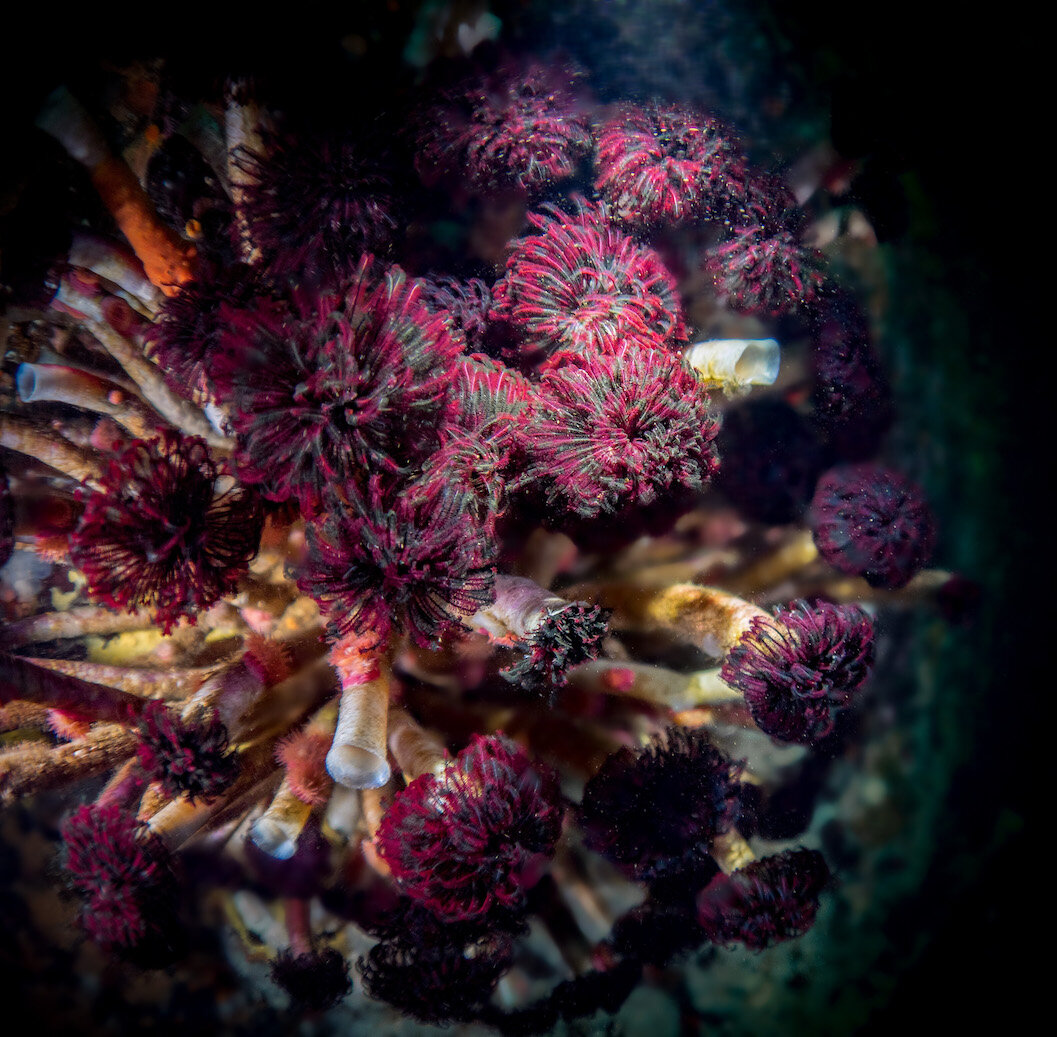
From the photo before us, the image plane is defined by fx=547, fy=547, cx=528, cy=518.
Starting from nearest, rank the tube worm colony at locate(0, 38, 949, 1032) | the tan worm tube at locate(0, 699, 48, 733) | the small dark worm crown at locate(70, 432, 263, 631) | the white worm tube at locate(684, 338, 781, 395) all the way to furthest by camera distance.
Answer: the small dark worm crown at locate(70, 432, 263, 631) < the tube worm colony at locate(0, 38, 949, 1032) < the white worm tube at locate(684, 338, 781, 395) < the tan worm tube at locate(0, 699, 48, 733)

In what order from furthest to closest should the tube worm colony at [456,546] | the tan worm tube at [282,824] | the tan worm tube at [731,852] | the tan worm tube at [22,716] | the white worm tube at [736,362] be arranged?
the tan worm tube at [731,852] → the tan worm tube at [22,716] → the white worm tube at [736,362] → the tan worm tube at [282,824] → the tube worm colony at [456,546]

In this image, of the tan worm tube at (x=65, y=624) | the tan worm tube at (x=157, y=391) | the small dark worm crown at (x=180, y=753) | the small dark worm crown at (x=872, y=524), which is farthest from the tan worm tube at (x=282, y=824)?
the small dark worm crown at (x=872, y=524)

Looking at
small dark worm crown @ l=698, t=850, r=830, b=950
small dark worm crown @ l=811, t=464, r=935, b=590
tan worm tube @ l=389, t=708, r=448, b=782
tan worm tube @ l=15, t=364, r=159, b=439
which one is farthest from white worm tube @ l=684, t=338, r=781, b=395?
tan worm tube @ l=15, t=364, r=159, b=439

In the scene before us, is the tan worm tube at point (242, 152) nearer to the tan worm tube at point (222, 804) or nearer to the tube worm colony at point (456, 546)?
the tube worm colony at point (456, 546)

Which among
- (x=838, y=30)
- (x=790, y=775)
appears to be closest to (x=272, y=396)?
(x=790, y=775)

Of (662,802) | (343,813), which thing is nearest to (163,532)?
(343,813)

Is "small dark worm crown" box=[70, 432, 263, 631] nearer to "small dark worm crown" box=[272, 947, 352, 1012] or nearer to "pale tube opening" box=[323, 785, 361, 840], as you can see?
"pale tube opening" box=[323, 785, 361, 840]

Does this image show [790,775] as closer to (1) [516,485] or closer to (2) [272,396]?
(1) [516,485]
